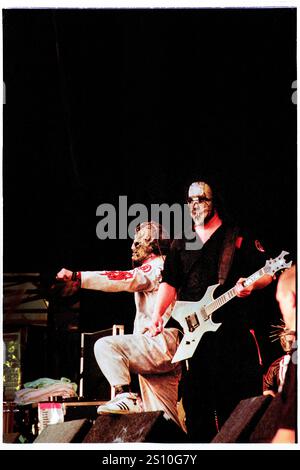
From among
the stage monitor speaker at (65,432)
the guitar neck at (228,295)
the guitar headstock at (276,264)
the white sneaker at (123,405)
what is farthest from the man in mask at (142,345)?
the guitar headstock at (276,264)

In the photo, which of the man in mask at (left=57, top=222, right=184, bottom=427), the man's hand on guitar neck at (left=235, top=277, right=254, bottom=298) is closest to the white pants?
the man in mask at (left=57, top=222, right=184, bottom=427)

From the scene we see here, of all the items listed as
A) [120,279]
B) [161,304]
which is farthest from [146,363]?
[120,279]

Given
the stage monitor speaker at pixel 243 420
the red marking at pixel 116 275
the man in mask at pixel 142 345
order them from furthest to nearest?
the red marking at pixel 116 275, the man in mask at pixel 142 345, the stage monitor speaker at pixel 243 420

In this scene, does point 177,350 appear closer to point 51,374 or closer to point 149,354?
point 149,354

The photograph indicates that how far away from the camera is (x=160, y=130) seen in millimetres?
4508

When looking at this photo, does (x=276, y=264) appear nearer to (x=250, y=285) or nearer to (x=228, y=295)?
(x=250, y=285)

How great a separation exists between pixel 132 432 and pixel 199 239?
1.13 metres

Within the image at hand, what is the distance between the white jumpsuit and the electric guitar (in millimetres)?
55

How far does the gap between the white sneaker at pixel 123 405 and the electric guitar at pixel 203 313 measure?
12.0 inches

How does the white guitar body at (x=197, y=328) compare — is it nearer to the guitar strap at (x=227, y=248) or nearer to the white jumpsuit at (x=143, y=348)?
the white jumpsuit at (x=143, y=348)

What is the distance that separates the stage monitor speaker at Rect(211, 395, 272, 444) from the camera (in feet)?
13.9

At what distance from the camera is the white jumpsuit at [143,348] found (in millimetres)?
4379
